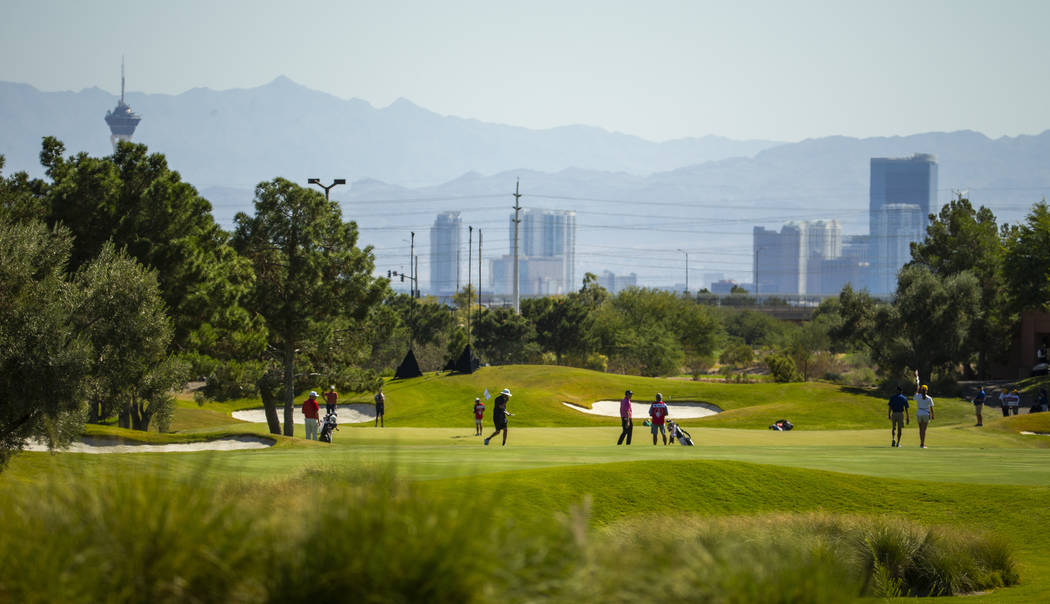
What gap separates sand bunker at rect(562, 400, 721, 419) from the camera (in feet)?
199

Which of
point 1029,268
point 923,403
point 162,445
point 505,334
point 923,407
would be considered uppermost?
point 1029,268

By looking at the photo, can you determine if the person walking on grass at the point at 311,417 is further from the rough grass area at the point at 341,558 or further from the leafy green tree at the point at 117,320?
the rough grass area at the point at 341,558

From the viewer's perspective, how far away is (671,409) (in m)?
61.8

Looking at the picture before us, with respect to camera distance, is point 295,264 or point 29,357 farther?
point 295,264

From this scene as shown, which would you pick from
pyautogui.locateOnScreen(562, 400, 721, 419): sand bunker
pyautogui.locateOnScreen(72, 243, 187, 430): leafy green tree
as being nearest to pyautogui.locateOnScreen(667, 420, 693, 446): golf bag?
pyautogui.locateOnScreen(72, 243, 187, 430): leafy green tree

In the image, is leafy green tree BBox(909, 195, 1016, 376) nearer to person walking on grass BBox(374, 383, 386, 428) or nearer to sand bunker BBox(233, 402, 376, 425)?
sand bunker BBox(233, 402, 376, 425)

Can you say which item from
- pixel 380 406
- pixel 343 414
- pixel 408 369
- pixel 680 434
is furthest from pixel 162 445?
pixel 408 369

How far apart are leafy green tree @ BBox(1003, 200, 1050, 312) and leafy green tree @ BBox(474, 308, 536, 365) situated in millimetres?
43135

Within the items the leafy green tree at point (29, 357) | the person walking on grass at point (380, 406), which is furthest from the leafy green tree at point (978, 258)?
the leafy green tree at point (29, 357)

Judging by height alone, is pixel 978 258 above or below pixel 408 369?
above

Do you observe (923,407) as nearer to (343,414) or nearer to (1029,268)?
(343,414)

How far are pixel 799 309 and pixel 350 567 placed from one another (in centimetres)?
16105

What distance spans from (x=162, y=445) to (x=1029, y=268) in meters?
69.2

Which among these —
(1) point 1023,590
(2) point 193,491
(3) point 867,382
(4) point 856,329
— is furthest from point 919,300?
(2) point 193,491
